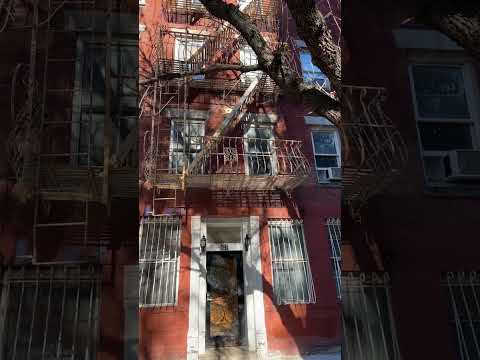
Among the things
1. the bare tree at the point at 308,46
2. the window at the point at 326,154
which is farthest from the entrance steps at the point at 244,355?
the bare tree at the point at 308,46

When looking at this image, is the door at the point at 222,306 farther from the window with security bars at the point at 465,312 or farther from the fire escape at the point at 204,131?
the window with security bars at the point at 465,312

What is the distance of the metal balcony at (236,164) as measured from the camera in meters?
0.71

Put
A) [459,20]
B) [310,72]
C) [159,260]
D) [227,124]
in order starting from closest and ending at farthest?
[459,20], [159,260], [227,124], [310,72]

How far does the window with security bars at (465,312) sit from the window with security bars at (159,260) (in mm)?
425

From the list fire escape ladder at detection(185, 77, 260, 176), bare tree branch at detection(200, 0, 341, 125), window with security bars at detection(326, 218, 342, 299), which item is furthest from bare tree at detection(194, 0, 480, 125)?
window with security bars at detection(326, 218, 342, 299)

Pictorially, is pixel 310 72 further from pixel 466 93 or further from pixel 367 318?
pixel 367 318

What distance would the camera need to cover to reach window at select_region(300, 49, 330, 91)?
0.84 metres

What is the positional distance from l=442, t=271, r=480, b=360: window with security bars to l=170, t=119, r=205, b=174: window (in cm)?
54

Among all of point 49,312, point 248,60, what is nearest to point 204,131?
point 248,60

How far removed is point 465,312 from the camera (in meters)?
0.40

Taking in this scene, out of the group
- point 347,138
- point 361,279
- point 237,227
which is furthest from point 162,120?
point 361,279

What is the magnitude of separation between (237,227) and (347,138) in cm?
30

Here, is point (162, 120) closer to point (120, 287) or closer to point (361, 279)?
point (120, 287)

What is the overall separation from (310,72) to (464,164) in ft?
1.92
